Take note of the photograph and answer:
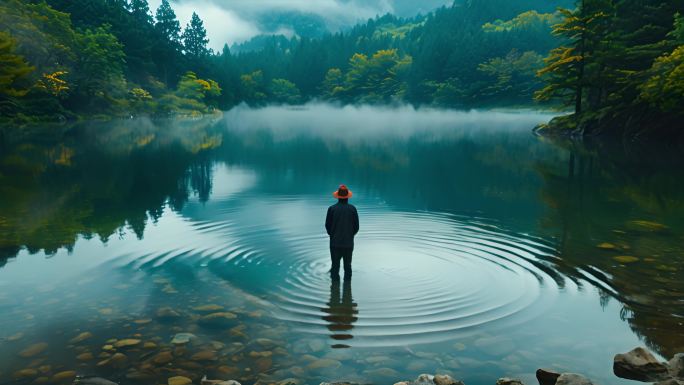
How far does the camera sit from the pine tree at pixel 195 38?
6447 inches

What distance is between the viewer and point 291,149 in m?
52.2

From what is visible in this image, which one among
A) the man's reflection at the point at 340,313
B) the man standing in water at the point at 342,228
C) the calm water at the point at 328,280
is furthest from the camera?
the man standing in water at the point at 342,228

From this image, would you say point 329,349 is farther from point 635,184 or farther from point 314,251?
point 635,184

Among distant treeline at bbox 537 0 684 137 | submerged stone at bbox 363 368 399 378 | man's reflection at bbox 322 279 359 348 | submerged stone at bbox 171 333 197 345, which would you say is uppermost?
distant treeline at bbox 537 0 684 137

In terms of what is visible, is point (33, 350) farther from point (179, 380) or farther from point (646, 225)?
point (646, 225)

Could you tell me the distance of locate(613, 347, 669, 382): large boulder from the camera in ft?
26.7

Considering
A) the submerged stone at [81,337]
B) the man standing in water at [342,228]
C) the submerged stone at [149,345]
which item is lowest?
the submerged stone at [81,337]

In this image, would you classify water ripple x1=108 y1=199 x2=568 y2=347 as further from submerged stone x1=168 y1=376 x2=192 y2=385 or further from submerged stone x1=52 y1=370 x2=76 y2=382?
submerged stone x1=52 y1=370 x2=76 y2=382

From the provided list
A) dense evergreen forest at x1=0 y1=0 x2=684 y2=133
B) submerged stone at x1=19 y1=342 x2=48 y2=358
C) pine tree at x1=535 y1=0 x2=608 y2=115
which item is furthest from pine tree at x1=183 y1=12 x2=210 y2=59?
submerged stone at x1=19 y1=342 x2=48 y2=358

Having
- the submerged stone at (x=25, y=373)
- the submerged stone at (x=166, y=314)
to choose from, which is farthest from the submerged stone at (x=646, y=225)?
the submerged stone at (x=25, y=373)

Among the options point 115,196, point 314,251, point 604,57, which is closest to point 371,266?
point 314,251

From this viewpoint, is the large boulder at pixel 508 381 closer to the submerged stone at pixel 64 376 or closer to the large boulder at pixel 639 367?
the large boulder at pixel 639 367

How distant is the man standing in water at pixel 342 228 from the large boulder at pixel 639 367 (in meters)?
6.01

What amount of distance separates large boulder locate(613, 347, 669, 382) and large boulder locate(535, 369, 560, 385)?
109 cm
